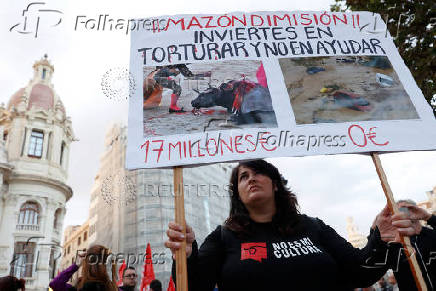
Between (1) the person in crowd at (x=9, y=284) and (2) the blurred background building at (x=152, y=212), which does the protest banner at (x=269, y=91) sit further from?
(2) the blurred background building at (x=152, y=212)

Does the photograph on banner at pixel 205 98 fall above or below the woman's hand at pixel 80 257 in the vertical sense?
above

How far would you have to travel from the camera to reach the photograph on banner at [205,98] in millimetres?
2246

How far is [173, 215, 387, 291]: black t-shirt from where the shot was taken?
179 cm

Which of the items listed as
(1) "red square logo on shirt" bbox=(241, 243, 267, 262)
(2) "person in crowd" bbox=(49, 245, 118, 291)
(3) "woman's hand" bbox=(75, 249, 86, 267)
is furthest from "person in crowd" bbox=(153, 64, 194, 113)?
(3) "woman's hand" bbox=(75, 249, 86, 267)

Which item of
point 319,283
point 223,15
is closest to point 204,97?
point 223,15

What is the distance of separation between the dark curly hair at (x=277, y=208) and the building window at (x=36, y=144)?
3173 cm

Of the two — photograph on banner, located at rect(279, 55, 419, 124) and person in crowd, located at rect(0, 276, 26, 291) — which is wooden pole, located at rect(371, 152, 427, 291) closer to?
photograph on banner, located at rect(279, 55, 419, 124)

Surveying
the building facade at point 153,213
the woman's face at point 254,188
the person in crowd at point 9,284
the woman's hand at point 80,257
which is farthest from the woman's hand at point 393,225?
the building facade at point 153,213

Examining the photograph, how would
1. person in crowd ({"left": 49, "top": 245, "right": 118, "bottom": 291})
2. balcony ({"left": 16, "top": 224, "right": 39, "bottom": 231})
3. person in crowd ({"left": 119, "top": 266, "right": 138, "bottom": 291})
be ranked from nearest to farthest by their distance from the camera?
1. person in crowd ({"left": 49, "top": 245, "right": 118, "bottom": 291})
2. person in crowd ({"left": 119, "top": 266, "right": 138, "bottom": 291})
3. balcony ({"left": 16, "top": 224, "right": 39, "bottom": 231})

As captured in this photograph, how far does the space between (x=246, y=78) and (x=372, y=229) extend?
126 cm

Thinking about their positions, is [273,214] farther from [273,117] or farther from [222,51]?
[222,51]

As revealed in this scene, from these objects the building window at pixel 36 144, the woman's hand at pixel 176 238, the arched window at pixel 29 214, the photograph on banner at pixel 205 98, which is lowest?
the woman's hand at pixel 176 238

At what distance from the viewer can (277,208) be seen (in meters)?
2.24

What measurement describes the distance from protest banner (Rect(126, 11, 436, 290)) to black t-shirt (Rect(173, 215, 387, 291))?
242 millimetres
